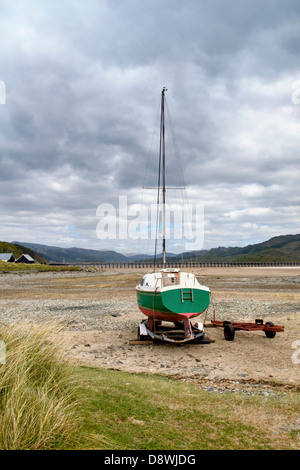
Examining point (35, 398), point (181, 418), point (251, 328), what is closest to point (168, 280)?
point (251, 328)

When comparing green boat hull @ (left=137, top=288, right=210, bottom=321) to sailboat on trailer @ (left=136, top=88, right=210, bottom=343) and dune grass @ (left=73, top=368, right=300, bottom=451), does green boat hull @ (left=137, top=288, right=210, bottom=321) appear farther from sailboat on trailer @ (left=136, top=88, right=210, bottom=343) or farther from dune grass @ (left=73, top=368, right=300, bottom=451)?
dune grass @ (left=73, top=368, right=300, bottom=451)

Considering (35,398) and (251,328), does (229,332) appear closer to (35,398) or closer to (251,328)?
(251,328)

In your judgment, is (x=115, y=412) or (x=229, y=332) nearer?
(x=115, y=412)

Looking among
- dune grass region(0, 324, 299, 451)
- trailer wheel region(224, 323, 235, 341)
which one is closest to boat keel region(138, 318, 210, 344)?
trailer wheel region(224, 323, 235, 341)

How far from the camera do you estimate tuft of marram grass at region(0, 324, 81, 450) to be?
4.66 meters

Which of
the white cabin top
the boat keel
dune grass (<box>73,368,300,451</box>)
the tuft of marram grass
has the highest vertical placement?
the white cabin top

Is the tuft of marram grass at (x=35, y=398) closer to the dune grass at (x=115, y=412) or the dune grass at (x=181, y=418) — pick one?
the dune grass at (x=115, y=412)

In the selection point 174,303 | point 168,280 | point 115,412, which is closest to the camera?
point 115,412

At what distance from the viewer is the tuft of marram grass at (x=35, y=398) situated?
466 centimetres

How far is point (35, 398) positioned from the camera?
5395mm

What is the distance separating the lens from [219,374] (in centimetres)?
1061

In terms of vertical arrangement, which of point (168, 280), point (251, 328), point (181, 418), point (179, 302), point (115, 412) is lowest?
point (251, 328)

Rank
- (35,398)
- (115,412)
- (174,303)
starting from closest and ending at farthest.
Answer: (35,398), (115,412), (174,303)

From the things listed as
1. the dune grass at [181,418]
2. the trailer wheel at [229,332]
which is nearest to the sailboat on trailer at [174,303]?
the trailer wheel at [229,332]
